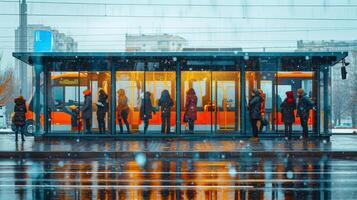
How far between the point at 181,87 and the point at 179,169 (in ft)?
32.1

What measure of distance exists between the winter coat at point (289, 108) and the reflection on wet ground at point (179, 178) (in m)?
5.35

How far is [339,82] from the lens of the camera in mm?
82688

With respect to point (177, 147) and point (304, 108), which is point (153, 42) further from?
point (177, 147)

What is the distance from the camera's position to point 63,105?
24906mm

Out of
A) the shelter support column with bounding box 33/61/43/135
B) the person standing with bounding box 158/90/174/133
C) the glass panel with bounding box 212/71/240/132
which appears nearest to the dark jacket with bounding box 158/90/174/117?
the person standing with bounding box 158/90/174/133

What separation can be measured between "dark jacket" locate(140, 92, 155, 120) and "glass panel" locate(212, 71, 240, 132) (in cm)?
255

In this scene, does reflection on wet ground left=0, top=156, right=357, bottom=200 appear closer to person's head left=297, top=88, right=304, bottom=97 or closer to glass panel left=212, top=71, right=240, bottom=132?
person's head left=297, top=88, right=304, bottom=97

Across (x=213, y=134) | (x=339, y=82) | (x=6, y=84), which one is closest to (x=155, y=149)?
(x=213, y=134)

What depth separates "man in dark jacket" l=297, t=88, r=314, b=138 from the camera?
23.9m

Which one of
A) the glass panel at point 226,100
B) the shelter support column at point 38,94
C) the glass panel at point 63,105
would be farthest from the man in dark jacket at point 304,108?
the shelter support column at point 38,94

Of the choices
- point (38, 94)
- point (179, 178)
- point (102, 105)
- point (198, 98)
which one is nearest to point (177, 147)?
point (198, 98)

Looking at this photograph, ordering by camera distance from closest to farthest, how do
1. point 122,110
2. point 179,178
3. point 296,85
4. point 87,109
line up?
point 179,178 < point 296,85 < point 87,109 < point 122,110

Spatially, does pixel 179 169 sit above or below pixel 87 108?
below

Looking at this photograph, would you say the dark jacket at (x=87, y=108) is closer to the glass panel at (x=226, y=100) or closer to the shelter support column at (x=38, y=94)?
the shelter support column at (x=38, y=94)
